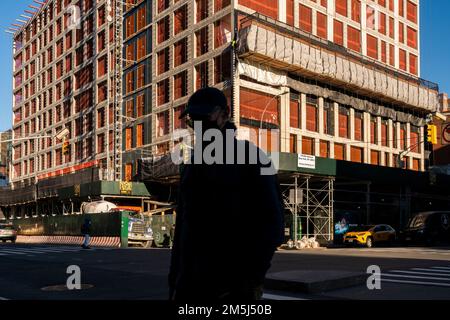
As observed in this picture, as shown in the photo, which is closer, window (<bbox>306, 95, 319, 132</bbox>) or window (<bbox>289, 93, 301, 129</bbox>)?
window (<bbox>289, 93, 301, 129</bbox>)

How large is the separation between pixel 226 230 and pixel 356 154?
47772 mm

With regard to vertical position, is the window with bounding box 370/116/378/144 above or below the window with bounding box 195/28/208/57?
below

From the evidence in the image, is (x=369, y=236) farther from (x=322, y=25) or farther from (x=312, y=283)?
(x=312, y=283)

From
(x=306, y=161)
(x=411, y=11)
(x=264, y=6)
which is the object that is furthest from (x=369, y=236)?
(x=411, y=11)

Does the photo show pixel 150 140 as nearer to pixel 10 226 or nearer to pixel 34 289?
pixel 10 226

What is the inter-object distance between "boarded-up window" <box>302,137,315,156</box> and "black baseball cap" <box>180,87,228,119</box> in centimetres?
4114

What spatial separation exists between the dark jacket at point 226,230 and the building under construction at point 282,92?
1074 inches

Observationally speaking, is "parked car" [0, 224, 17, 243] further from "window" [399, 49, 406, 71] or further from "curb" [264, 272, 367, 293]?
"window" [399, 49, 406, 71]

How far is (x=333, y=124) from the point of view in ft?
153

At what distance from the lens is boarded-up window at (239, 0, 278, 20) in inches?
1628

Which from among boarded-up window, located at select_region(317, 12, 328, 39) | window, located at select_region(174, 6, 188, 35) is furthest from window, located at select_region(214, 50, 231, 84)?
boarded-up window, located at select_region(317, 12, 328, 39)

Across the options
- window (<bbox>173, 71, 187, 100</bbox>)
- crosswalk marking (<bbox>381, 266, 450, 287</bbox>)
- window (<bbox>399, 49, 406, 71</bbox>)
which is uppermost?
window (<bbox>399, 49, 406, 71</bbox>)

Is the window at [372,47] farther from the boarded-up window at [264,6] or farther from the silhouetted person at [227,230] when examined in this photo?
the silhouetted person at [227,230]
